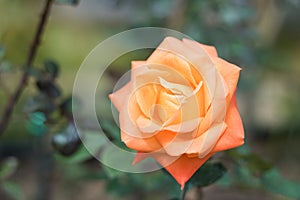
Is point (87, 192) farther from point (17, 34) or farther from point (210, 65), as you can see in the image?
point (210, 65)

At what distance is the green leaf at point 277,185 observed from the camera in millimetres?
776

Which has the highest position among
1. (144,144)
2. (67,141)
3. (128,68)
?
(144,144)

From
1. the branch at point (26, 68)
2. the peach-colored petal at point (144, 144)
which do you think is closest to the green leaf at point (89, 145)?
the branch at point (26, 68)

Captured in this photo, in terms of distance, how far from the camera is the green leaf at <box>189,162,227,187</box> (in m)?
0.64

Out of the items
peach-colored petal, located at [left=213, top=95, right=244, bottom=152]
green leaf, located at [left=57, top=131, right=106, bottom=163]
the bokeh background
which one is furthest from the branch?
peach-colored petal, located at [left=213, top=95, right=244, bottom=152]

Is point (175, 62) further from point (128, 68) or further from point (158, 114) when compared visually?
point (128, 68)

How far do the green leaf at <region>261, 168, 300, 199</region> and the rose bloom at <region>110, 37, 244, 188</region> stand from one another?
296mm

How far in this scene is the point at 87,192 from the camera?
154 centimetres

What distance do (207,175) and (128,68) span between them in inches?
27.5

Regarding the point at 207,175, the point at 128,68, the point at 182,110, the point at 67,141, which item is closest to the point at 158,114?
the point at 182,110

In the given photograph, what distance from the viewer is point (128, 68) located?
4.28 feet

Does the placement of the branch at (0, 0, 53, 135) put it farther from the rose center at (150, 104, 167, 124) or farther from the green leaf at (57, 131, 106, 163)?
the rose center at (150, 104, 167, 124)

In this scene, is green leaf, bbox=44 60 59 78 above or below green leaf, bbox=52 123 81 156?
above

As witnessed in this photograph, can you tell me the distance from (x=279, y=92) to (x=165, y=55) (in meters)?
1.50
